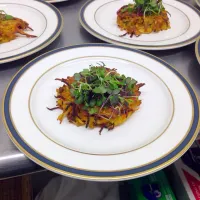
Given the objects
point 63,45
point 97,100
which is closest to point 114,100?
point 97,100

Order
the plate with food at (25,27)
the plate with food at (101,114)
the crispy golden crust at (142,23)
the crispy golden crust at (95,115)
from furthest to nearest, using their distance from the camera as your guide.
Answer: the crispy golden crust at (142,23) < the plate with food at (25,27) < the crispy golden crust at (95,115) < the plate with food at (101,114)

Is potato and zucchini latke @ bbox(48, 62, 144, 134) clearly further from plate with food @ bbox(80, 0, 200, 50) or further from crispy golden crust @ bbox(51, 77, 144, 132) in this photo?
plate with food @ bbox(80, 0, 200, 50)

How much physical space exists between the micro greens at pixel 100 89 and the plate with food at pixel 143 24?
0.18 m

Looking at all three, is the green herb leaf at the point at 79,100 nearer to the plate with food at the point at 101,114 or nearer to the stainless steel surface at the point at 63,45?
the plate with food at the point at 101,114

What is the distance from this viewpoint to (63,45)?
0.96 meters

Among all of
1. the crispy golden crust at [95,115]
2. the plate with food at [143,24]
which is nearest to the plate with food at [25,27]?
the plate with food at [143,24]

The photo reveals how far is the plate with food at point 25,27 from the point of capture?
0.86 m

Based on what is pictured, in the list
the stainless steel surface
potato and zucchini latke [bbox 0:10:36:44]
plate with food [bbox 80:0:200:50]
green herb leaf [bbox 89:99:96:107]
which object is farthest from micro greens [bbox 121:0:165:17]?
green herb leaf [bbox 89:99:96:107]

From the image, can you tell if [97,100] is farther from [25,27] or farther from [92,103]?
[25,27]

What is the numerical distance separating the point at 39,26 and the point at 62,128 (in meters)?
0.43

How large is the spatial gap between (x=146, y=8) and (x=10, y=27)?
42cm

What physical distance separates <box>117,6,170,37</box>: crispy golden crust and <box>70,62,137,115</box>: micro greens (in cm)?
26

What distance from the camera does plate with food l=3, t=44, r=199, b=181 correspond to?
0.59 m

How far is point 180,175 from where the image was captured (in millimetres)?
922
